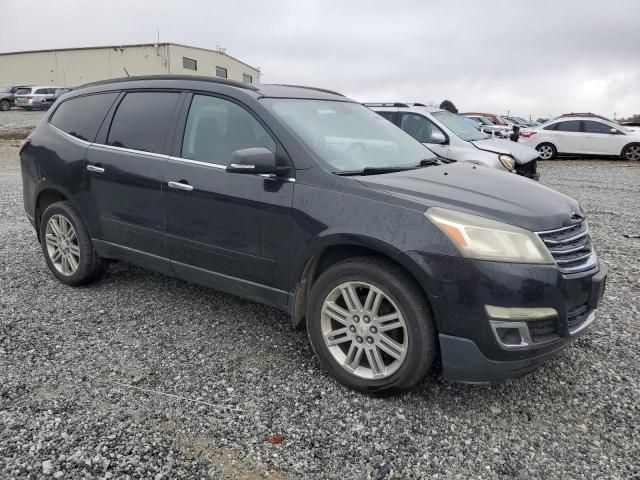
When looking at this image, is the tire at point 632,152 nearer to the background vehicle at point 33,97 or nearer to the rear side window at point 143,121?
the rear side window at point 143,121

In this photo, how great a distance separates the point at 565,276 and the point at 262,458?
5.80 ft

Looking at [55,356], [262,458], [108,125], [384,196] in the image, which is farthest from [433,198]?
[108,125]

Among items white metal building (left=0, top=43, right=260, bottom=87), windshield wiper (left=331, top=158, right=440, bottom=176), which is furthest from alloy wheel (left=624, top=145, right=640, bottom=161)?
white metal building (left=0, top=43, right=260, bottom=87)

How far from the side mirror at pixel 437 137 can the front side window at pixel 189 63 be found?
39014 millimetres

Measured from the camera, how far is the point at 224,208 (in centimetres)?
356

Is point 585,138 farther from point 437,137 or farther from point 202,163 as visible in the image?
point 202,163

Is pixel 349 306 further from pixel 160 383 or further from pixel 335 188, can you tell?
pixel 160 383

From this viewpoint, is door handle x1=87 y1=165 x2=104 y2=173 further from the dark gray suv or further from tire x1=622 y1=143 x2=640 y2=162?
tire x1=622 y1=143 x2=640 y2=162

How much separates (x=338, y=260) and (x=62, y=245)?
2834 mm

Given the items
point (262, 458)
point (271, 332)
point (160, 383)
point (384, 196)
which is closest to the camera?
point (262, 458)

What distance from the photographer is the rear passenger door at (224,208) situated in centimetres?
339

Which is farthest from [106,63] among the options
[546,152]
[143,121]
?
[143,121]

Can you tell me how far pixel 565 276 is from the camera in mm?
2809

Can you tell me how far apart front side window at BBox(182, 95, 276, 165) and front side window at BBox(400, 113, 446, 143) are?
6387 mm
